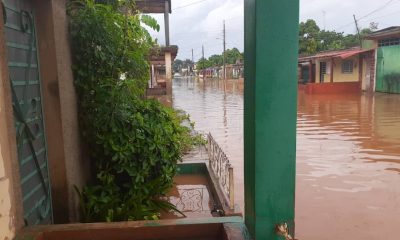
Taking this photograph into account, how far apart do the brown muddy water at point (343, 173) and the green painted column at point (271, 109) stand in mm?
2871

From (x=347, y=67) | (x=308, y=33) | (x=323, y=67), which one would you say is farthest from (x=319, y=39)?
(x=347, y=67)

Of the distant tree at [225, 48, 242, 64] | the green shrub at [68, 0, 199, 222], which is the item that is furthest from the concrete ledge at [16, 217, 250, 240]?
the distant tree at [225, 48, 242, 64]

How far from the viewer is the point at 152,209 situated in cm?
424

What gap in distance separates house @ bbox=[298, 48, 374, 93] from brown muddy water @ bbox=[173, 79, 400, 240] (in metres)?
11.5

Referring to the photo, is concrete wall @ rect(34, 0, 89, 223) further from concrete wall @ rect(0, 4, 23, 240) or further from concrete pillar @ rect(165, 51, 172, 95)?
concrete pillar @ rect(165, 51, 172, 95)

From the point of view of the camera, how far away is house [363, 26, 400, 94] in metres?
22.0

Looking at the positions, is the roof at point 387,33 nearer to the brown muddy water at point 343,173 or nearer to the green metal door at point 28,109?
the brown muddy water at point 343,173

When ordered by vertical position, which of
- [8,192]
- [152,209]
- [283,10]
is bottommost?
[152,209]

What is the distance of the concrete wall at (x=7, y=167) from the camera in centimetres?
212

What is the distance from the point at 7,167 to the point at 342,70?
29028mm

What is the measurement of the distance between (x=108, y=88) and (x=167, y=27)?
12.4 meters

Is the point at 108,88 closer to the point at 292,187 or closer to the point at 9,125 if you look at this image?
the point at 9,125

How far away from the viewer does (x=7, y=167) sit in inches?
86.0

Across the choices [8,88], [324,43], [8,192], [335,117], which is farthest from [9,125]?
[324,43]
